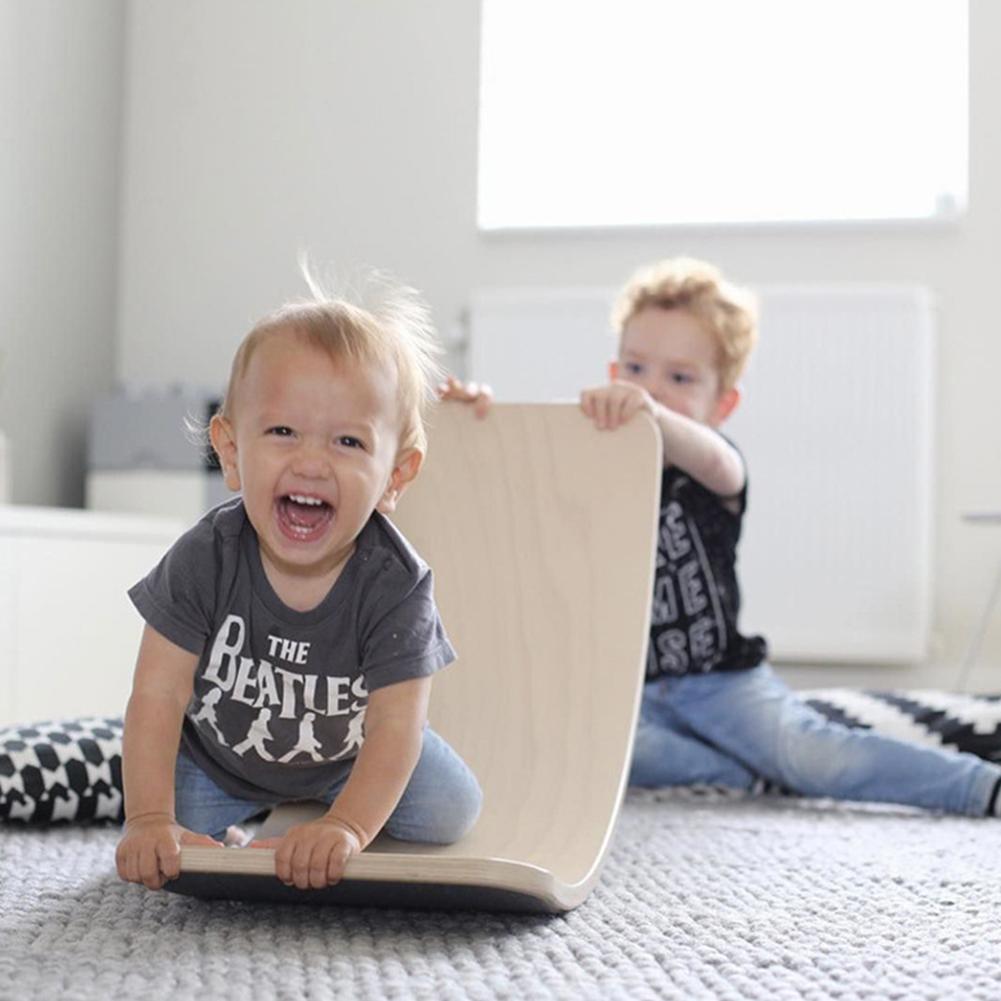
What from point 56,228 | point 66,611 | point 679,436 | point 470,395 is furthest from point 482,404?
point 56,228

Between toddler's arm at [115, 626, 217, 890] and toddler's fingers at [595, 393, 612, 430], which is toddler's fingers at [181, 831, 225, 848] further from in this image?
toddler's fingers at [595, 393, 612, 430]

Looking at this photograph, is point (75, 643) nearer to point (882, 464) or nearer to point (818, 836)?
point (818, 836)

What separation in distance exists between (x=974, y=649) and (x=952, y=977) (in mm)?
1996

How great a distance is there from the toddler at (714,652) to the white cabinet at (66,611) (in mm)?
847

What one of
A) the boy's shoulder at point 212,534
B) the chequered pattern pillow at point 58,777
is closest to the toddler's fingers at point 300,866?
the boy's shoulder at point 212,534

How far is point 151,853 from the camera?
863 millimetres

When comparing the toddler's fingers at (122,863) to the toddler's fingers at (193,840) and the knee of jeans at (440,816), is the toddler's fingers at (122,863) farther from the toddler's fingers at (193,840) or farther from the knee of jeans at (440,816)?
the knee of jeans at (440,816)

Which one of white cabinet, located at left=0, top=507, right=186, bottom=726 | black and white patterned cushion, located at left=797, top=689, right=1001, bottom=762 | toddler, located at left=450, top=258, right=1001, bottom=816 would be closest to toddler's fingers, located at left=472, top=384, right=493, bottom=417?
toddler, located at left=450, top=258, right=1001, bottom=816

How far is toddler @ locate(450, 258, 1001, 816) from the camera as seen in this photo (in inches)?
62.9

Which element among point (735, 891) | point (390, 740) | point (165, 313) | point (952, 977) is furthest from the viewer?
point (165, 313)

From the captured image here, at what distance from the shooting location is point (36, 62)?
2.73 m

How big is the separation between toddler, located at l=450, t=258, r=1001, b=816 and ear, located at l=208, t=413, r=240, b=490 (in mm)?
665

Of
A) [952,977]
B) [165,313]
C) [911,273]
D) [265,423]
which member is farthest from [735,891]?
[165,313]

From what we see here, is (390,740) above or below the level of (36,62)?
below
